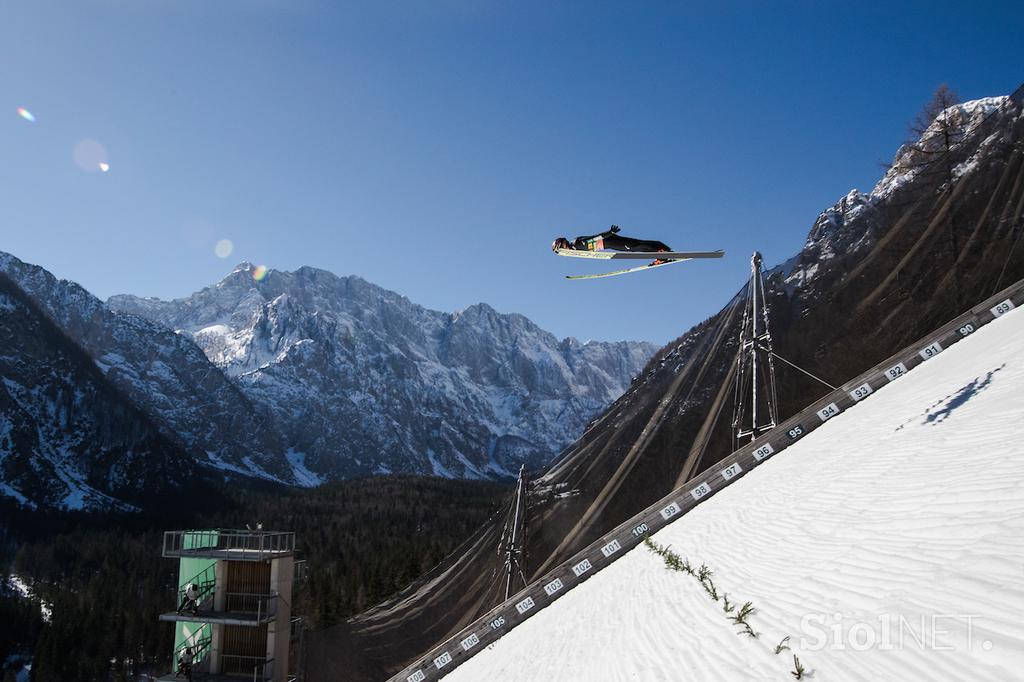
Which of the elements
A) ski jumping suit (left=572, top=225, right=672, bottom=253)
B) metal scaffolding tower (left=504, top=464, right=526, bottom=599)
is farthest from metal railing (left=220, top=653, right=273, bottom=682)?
ski jumping suit (left=572, top=225, right=672, bottom=253)

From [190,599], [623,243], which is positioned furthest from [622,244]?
[190,599]

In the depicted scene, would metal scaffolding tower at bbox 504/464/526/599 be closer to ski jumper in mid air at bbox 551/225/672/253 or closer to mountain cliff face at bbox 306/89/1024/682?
mountain cliff face at bbox 306/89/1024/682

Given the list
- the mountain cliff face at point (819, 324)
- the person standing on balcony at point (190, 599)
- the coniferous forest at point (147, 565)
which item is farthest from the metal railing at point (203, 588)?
the coniferous forest at point (147, 565)

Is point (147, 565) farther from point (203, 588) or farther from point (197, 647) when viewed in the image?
point (203, 588)

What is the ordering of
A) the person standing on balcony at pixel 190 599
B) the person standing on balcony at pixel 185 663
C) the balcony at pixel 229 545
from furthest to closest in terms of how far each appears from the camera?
the balcony at pixel 229 545
the person standing on balcony at pixel 190 599
the person standing on balcony at pixel 185 663

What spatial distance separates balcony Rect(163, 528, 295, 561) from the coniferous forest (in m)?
17.2

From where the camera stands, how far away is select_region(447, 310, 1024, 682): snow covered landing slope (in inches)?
206

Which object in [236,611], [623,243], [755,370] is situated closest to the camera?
[623,243]

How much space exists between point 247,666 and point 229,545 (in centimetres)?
636

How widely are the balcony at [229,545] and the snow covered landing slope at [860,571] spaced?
708 inches

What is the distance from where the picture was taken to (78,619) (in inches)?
3329

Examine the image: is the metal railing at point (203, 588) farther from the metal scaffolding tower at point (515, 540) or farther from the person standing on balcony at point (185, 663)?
the metal scaffolding tower at point (515, 540)

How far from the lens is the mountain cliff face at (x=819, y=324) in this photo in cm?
2320

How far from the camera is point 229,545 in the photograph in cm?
3180
